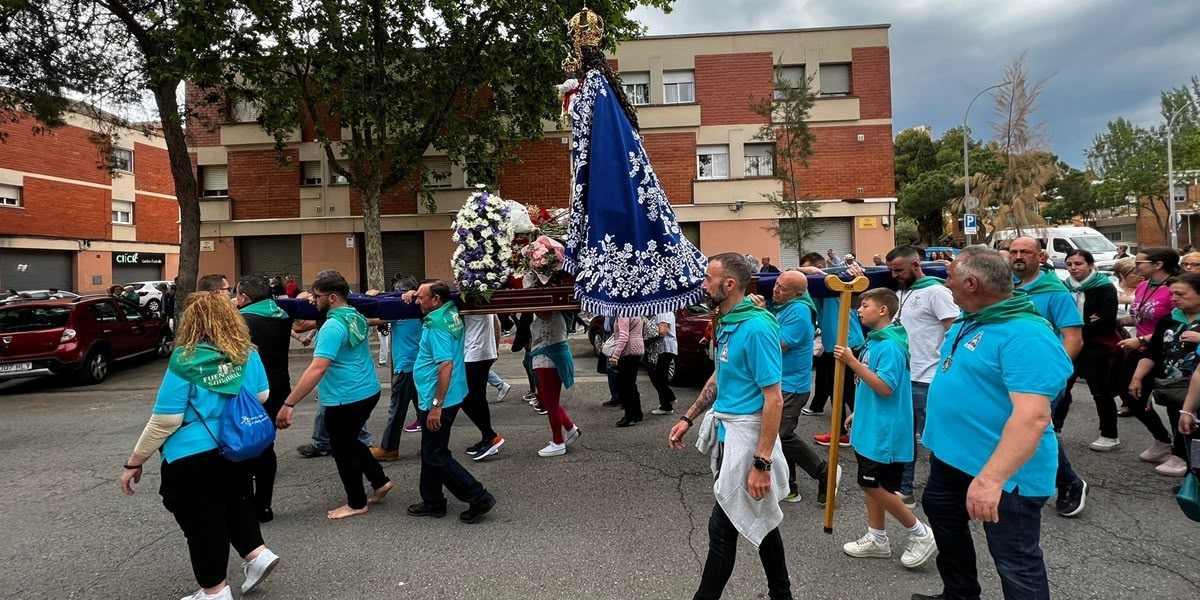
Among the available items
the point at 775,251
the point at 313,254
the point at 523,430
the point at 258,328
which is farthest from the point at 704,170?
the point at 258,328

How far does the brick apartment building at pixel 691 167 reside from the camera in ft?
72.0

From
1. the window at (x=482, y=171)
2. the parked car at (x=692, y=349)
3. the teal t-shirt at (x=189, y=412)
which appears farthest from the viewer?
the window at (x=482, y=171)

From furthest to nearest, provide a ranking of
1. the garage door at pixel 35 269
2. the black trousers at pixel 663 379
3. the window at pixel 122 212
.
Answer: the window at pixel 122 212 < the garage door at pixel 35 269 < the black trousers at pixel 663 379

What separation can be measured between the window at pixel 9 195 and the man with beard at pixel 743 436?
36015mm

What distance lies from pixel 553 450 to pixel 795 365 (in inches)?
97.5

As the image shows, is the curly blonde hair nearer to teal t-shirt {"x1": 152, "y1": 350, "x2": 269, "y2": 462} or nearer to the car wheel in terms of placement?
teal t-shirt {"x1": 152, "y1": 350, "x2": 269, "y2": 462}

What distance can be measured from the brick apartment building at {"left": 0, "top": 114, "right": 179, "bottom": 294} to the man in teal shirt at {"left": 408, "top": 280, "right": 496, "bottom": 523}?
2767 centimetres

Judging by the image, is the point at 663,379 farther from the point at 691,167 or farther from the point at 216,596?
the point at 691,167

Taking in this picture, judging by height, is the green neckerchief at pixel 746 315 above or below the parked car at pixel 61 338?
above

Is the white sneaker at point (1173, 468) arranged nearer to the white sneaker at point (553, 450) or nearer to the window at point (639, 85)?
the white sneaker at point (553, 450)

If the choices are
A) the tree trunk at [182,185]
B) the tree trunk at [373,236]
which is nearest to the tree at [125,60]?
the tree trunk at [182,185]

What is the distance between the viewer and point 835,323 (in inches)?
228

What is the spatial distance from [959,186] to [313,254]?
31.1m

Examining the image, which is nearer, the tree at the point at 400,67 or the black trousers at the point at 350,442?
the black trousers at the point at 350,442
